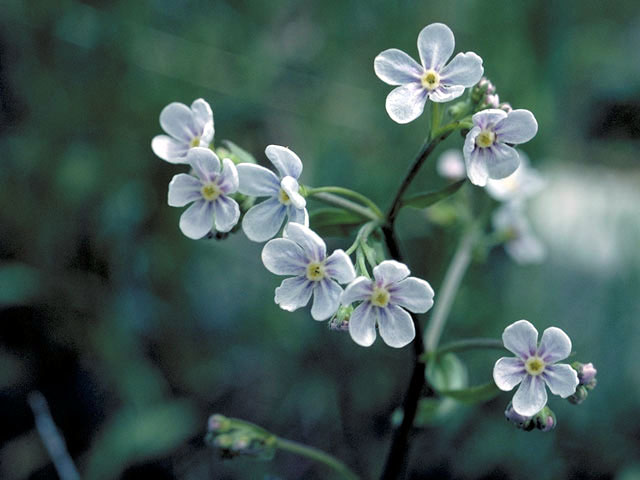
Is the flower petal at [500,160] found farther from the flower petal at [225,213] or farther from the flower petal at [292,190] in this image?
the flower petal at [225,213]

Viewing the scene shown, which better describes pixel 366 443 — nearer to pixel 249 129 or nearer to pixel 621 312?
pixel 621 312

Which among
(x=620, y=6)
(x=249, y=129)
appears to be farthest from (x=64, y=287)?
(x=620, y=6)

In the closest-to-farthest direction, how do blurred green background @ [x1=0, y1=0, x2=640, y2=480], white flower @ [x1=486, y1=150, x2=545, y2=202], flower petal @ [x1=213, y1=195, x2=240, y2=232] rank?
flower petal @ [x1=213, y1=195, x2=240, y2=232] → white flower @ [x1=486, y1=150, x2=545, y2=202] → blurred green background @ [x1=0, y1=0, x2=640, y2=480]

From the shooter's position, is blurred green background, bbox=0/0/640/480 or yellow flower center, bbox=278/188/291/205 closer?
yellow flower center, bbox=278/188/291/205

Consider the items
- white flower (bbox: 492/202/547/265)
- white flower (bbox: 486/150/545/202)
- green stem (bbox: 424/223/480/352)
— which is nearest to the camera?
green stem (bbox: 424/223/480/352)

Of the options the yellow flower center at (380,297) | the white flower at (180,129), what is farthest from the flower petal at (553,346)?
the white flower at (180,129)

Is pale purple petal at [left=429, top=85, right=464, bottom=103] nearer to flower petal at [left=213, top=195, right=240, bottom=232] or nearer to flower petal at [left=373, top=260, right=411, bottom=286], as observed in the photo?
flower petal at [left=373, top=260, right=411, bottom=286]

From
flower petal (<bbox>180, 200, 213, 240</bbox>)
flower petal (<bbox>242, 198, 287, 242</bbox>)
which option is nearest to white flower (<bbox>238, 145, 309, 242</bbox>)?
flower petal (<bbox>242, 198, 287, 242</bbox>)
